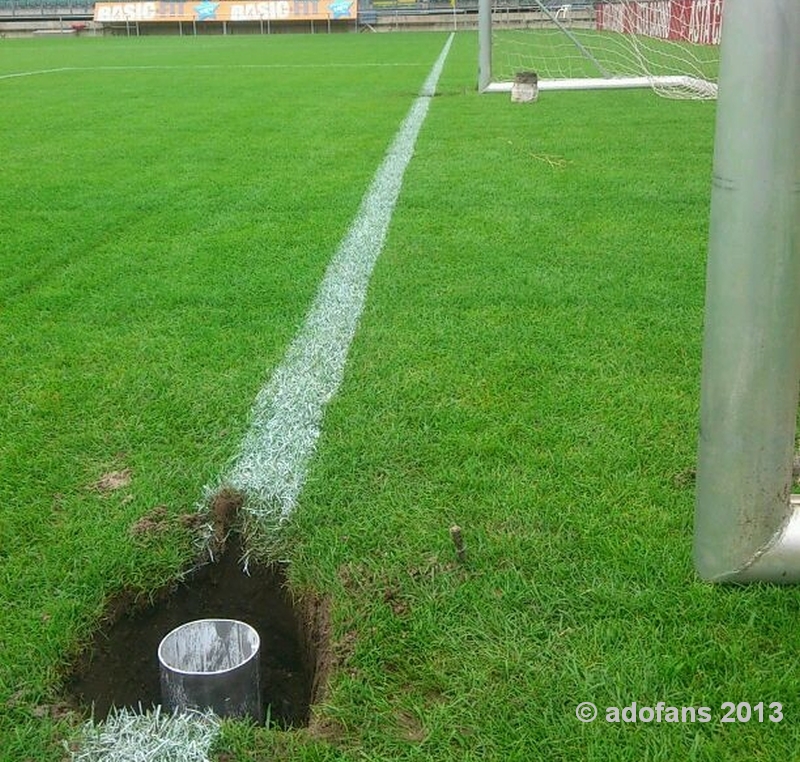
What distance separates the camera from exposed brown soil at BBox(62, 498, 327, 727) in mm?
1919

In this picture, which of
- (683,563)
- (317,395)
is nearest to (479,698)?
(683,563)

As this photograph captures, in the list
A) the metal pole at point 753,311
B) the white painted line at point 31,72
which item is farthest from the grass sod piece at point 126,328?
the white painted line at point 31,72

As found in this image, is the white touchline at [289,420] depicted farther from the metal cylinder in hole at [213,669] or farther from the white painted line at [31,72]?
the white painted line at [31,72]

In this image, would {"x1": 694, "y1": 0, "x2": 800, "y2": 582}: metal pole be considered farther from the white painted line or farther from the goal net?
the white painted line

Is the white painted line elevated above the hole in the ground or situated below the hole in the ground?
above

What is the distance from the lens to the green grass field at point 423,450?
1.70m

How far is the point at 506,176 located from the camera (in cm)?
658

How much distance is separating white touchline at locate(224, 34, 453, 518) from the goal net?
5023 mm

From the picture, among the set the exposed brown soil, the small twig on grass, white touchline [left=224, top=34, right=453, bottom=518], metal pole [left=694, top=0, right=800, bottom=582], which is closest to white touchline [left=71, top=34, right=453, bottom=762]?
white touchline [left=224, top=34, right=453, bottom=518]

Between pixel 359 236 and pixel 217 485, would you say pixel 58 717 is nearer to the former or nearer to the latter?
pixel 217 485

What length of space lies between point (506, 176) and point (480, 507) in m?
4.67

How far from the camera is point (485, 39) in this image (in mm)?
11148

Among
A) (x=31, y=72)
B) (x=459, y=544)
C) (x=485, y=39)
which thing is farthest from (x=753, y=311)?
(x=31, y=72)

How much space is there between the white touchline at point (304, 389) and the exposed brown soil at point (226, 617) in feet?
0.46
